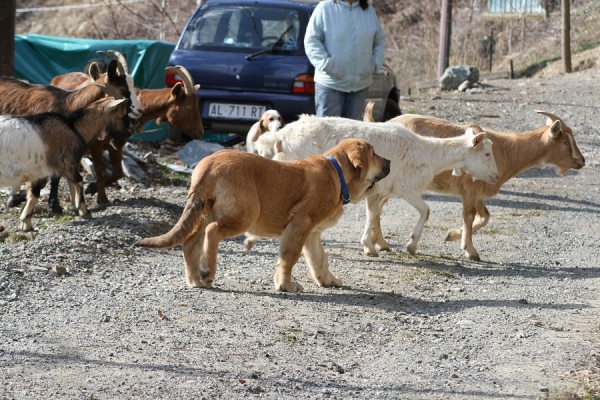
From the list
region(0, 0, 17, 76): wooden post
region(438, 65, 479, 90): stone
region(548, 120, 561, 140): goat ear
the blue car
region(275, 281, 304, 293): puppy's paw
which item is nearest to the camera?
region(275, 281, 304, 293): puppy's paw

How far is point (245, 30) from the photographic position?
38.5 feet

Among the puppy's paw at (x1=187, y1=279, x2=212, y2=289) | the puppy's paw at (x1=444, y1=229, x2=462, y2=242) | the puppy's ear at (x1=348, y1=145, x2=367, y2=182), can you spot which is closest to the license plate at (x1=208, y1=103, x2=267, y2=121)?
the puppy's paw at (x1=444, y1=229, x2=462, y2=242)

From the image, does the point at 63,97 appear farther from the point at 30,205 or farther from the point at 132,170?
the point at 132,170

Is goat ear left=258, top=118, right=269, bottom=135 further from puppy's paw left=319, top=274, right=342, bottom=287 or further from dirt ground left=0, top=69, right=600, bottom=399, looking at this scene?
puppy's paw left=319, top=274, right=342, bottom=287

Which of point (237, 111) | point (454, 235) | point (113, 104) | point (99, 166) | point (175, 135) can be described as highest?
point (113, 104)

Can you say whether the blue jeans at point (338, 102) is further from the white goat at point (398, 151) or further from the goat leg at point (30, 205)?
the goat leg at point (30, 205)

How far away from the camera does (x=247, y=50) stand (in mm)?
11555

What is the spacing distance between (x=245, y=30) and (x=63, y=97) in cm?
356

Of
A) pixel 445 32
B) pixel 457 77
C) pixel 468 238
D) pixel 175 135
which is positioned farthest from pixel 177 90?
pixel 445 32

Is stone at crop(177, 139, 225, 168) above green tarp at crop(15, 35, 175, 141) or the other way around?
the other way around

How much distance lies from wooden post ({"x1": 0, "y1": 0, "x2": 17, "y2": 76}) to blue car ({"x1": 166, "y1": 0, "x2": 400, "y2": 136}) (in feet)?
6.64

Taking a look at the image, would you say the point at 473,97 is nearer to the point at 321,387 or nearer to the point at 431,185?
the point at 431,185

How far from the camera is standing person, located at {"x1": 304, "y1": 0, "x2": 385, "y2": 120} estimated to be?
29.6 feet

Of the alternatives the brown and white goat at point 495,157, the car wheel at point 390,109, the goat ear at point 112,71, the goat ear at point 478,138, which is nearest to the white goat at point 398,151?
the goat ear at point 478,138
